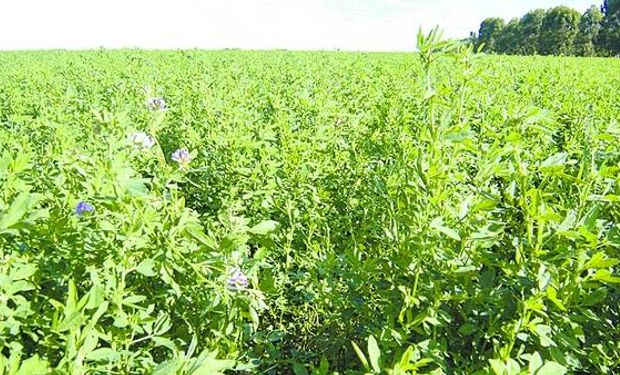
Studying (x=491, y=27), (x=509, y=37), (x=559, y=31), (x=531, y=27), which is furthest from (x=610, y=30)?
(x=491, y=27)

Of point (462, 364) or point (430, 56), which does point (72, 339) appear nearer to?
point (462, 364)

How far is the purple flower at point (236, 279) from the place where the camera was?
1367 mm

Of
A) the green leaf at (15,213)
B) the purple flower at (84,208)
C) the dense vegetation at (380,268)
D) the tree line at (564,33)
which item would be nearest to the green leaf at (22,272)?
the dense vegetation at (380,268)

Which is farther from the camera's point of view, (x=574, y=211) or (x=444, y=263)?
(x=444, y=263)

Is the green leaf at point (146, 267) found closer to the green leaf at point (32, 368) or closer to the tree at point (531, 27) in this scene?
the green leaf at point (32, 368)

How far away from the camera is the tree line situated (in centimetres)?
5166

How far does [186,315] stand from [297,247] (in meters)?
1.25

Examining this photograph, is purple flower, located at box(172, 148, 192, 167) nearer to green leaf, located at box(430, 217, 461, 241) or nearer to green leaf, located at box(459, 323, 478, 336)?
green leaf, located at box(430, 217, 461, 241)

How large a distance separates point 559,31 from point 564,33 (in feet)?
7.20

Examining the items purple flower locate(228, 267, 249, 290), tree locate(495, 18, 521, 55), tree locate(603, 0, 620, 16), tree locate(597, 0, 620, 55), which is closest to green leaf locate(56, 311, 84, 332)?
purple flower locate(228, 267, 249, 290)

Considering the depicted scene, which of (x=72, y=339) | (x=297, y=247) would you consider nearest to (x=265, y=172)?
(x=297, y=247)

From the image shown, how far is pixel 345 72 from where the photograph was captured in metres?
13.0

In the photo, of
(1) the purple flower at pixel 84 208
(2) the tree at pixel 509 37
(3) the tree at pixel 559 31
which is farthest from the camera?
(2) the tree at pixel 509 37

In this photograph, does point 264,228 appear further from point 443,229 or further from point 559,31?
point 559,31
